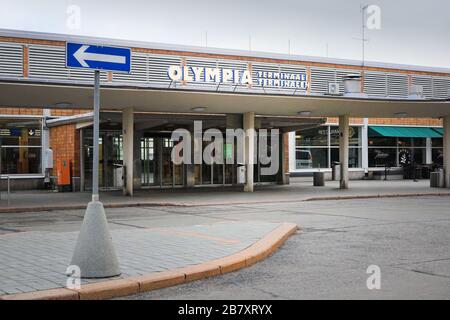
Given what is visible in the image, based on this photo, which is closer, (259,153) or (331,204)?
(331,204)

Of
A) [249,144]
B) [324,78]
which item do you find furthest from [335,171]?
[249,144]

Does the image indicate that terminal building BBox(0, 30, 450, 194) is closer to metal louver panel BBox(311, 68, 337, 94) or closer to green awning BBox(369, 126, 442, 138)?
metal louver panel BBox(311, 68, 337, 94)

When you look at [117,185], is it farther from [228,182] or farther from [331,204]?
[331,204]

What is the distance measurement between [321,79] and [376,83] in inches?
114

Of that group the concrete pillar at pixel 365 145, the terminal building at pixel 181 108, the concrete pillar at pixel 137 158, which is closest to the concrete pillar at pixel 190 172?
the terminal building at pixel 181 108

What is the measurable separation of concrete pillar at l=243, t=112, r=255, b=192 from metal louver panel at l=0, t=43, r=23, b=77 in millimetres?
9949

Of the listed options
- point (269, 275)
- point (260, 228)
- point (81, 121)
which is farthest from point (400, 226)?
point (81, 121)

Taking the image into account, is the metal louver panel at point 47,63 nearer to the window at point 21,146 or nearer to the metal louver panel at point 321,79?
the window at point 21,146

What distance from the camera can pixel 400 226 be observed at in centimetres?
1348

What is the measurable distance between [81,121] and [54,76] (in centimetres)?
410

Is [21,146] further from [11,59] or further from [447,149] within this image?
[447,149]

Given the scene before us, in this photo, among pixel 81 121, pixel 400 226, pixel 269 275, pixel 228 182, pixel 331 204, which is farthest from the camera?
pixel 228 182

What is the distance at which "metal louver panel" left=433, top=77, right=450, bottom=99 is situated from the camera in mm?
32469

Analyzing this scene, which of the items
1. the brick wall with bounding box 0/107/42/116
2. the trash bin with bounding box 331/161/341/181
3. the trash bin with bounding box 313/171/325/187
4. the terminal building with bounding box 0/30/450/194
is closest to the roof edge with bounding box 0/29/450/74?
the terminal building with bounding box 0/30/450/194
